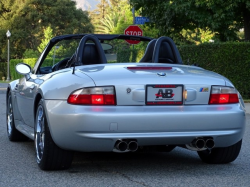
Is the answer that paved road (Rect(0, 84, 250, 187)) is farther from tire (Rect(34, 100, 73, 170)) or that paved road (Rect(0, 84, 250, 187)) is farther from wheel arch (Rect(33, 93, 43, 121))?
wheel arch (Rect(33, 93, 43, 121))

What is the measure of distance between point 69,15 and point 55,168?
68.3 meters

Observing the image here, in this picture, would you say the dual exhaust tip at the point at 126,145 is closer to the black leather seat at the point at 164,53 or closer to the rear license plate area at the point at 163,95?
the rear license plate area at the point at 163,95

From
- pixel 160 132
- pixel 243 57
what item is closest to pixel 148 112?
pixel 160 132

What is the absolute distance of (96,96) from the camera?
562 cm

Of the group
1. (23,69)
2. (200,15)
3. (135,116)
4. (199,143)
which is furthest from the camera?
(200,15)

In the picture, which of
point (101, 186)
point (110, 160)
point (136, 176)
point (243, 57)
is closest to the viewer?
point (101, 186)

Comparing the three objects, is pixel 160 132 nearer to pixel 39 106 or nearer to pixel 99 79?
pixel 99 79

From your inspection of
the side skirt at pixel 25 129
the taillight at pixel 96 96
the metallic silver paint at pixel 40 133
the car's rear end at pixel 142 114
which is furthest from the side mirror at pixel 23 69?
the taillight at pixel 96 96

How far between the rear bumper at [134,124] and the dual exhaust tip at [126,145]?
0.05 meters

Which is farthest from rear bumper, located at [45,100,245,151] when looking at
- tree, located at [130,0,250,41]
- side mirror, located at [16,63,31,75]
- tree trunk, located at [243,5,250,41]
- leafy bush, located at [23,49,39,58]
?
leafy bush, located at [23,49,39,58]

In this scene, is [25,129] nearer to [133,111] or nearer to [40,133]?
[40,133]

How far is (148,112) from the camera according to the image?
559cm

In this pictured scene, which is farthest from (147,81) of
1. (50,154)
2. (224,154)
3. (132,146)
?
(224,154)

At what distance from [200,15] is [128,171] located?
1752 centimetres
